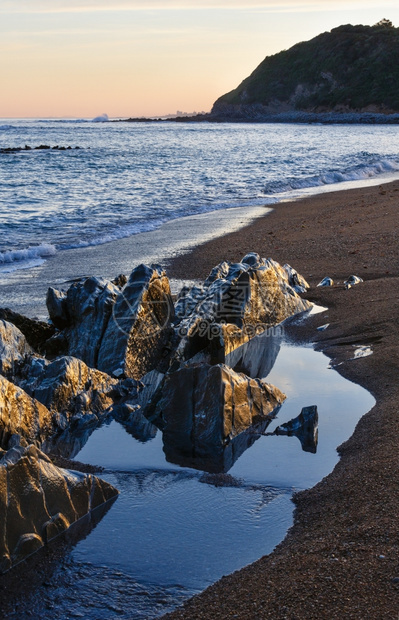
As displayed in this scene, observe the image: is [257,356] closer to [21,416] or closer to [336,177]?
[21,416]

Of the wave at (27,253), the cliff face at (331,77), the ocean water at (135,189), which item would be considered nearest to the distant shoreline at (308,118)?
the cliff face at (331,77)

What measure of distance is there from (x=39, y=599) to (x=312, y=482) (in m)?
1.47

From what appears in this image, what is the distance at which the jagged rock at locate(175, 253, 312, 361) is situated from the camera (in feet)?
17.0

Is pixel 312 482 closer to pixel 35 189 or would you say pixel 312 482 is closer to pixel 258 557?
pixel 258 557

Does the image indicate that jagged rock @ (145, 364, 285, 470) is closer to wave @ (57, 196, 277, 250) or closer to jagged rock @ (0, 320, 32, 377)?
jagged rock @ (0, 320, 32, 377)

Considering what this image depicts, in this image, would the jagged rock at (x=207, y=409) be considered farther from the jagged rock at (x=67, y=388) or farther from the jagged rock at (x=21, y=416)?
the jagged rock at (x=21, y=416)

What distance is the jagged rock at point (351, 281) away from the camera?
7034 mm

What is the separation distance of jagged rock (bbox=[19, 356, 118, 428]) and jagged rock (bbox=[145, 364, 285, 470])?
0.53 meters

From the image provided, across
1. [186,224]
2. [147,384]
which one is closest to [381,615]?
[147,384]

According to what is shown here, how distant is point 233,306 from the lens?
18.9 feet

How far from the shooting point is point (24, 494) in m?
2.90

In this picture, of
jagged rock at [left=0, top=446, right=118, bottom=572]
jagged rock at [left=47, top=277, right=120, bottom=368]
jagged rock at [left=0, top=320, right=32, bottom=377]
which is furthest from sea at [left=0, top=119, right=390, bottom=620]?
jagged rock at [left=47, top=277, right=120, bottom=368]

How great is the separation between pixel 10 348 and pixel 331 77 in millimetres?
118314

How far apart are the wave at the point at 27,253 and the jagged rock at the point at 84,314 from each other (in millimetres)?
4902
